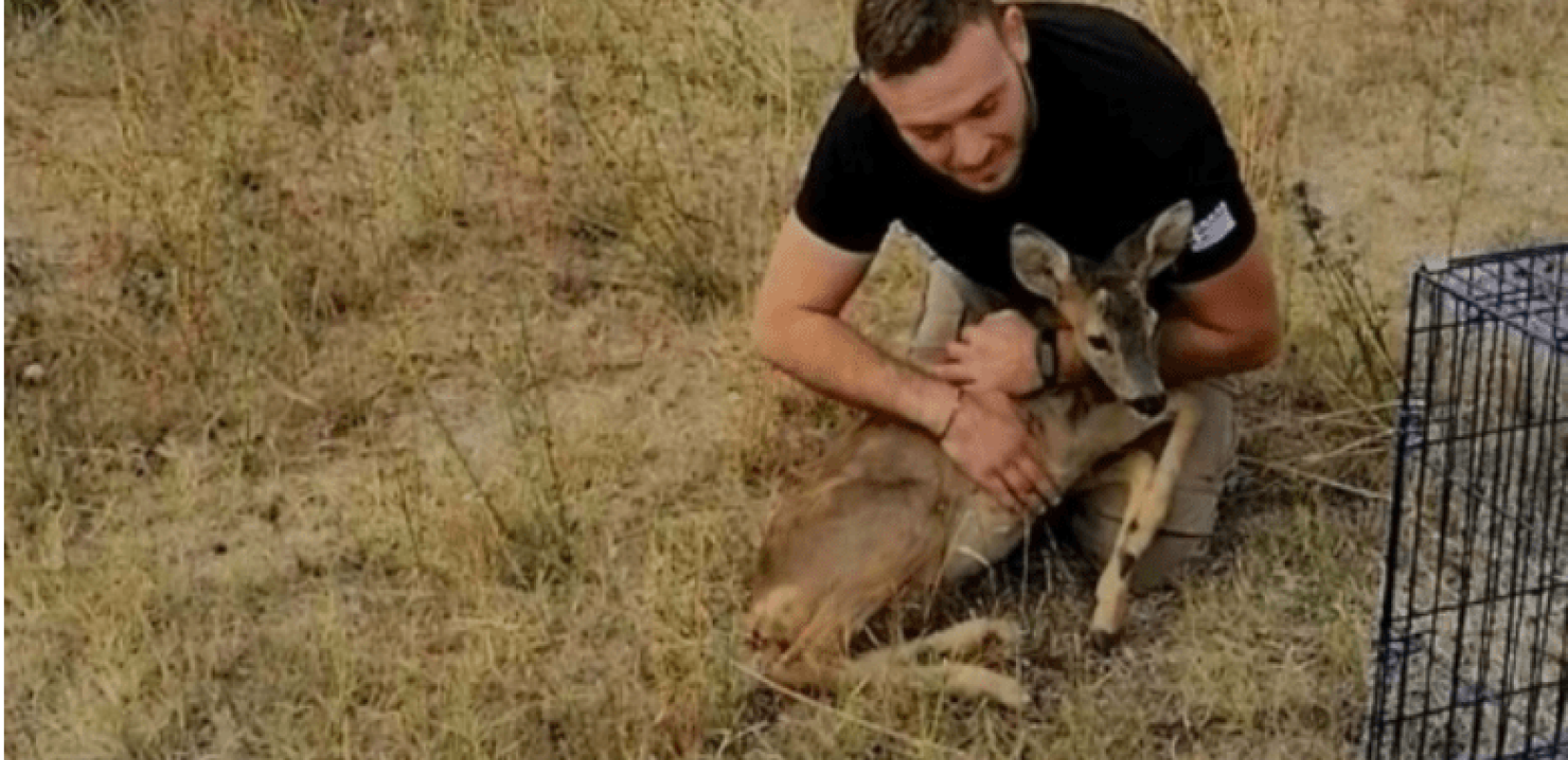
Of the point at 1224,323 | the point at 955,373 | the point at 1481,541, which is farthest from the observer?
the point at 1481,541

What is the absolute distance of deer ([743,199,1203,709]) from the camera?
5.17m

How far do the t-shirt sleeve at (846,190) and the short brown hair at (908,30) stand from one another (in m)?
0.32

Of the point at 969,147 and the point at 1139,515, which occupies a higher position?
the point at 969,147

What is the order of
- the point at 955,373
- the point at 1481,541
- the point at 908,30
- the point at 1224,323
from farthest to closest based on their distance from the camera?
the point at 1481,541 → the point at 955,373 → the point at 1224,323 → the point at 908,30

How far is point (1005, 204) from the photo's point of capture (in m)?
5.21

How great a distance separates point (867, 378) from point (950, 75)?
0.74 metres

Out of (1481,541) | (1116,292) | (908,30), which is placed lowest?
(1481,541)

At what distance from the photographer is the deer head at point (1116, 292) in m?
5.12

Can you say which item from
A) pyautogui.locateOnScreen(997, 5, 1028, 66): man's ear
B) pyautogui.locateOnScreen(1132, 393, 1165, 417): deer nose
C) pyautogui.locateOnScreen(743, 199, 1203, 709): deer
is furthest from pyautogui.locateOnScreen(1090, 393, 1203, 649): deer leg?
pyautogui.locateOnScreen(997, 5, 1028, 66): man's ear

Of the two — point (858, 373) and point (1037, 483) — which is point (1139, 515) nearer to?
point (1037, 483)

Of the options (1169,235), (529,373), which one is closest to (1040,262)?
(1169,235)

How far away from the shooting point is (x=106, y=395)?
6359 mm

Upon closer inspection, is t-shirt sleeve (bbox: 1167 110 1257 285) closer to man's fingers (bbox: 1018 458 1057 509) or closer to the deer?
the deer

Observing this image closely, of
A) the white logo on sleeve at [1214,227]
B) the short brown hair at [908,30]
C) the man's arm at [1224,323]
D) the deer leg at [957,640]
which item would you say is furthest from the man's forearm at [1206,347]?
the short brown hair at [908,30]
